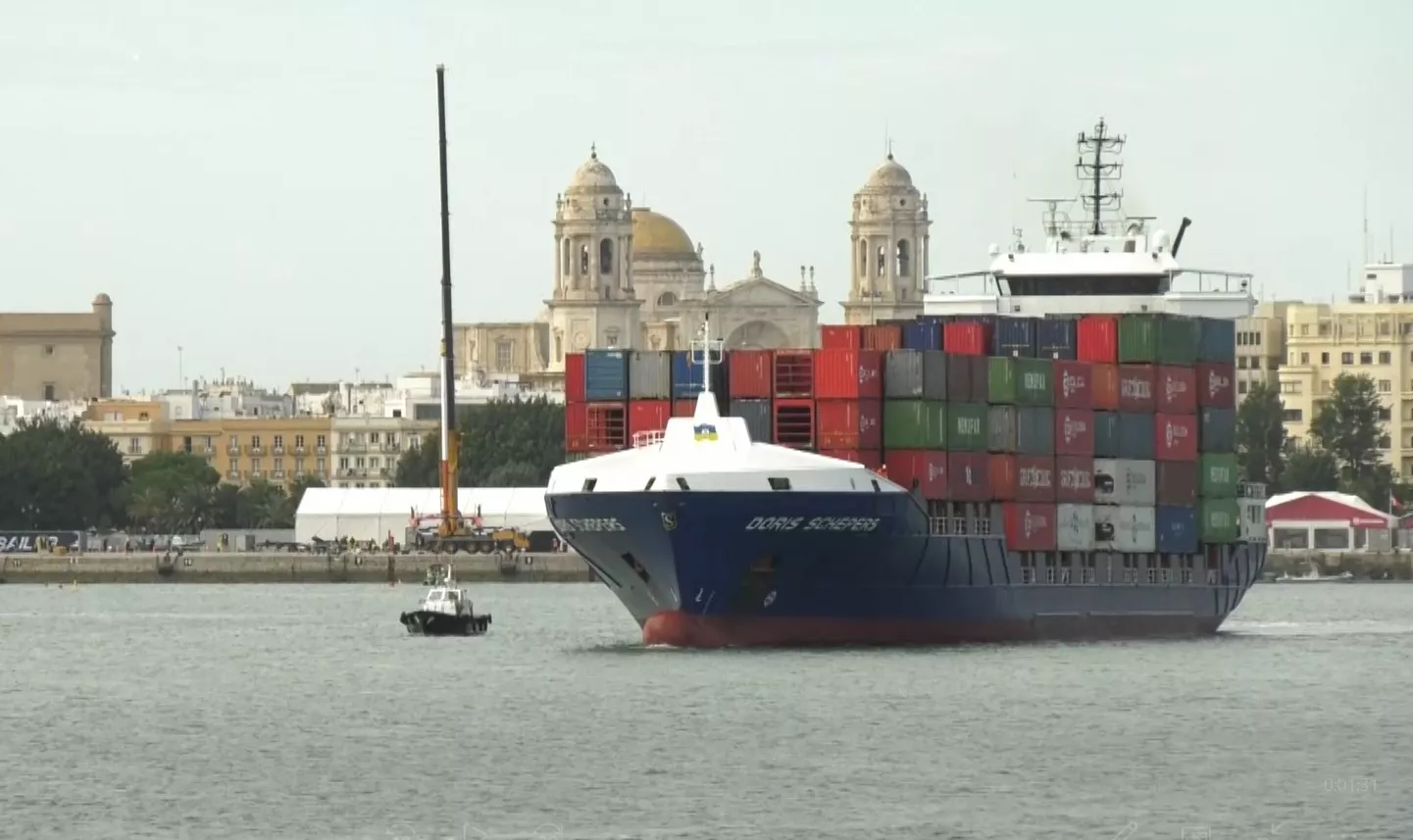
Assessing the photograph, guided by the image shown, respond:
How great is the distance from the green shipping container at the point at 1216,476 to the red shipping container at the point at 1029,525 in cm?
750

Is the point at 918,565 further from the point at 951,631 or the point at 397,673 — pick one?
the point at 397,673

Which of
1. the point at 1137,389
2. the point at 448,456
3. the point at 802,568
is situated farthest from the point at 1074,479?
the point at 448,456

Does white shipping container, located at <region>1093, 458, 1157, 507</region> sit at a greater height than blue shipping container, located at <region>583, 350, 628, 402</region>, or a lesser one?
lesser

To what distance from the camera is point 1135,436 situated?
98750 mm

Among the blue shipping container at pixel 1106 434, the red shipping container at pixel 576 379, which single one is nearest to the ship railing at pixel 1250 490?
the blue shipping container at pixel 1106 434

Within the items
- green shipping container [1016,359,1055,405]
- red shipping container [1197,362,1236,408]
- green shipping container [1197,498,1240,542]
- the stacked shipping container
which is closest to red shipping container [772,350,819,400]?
the stacked shipping container

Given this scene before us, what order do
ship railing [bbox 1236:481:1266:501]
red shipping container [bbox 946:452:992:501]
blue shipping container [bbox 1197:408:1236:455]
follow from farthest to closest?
ship railing [bbox 1236:481:1266:501], blue shipping container [bbox 1197:408:1236:455], red shipping container [bbox 946:452:992:501]

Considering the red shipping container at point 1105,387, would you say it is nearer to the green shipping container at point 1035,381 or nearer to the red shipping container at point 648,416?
the green shipping container at point 1035,381

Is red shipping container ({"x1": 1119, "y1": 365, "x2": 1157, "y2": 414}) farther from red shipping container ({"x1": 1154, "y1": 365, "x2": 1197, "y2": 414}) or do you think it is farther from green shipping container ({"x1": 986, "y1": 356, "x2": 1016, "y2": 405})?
green shipping container ({"x1": 986, "y1": 356, "x2": 1016, "y2": 405})

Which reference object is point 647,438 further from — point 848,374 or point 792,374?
point 848,374

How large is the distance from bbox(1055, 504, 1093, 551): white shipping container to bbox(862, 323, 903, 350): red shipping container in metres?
5.81

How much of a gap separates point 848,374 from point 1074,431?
8697 mm

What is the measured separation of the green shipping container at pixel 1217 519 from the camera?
10194cm

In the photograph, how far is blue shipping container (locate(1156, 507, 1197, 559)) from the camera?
99625mm
